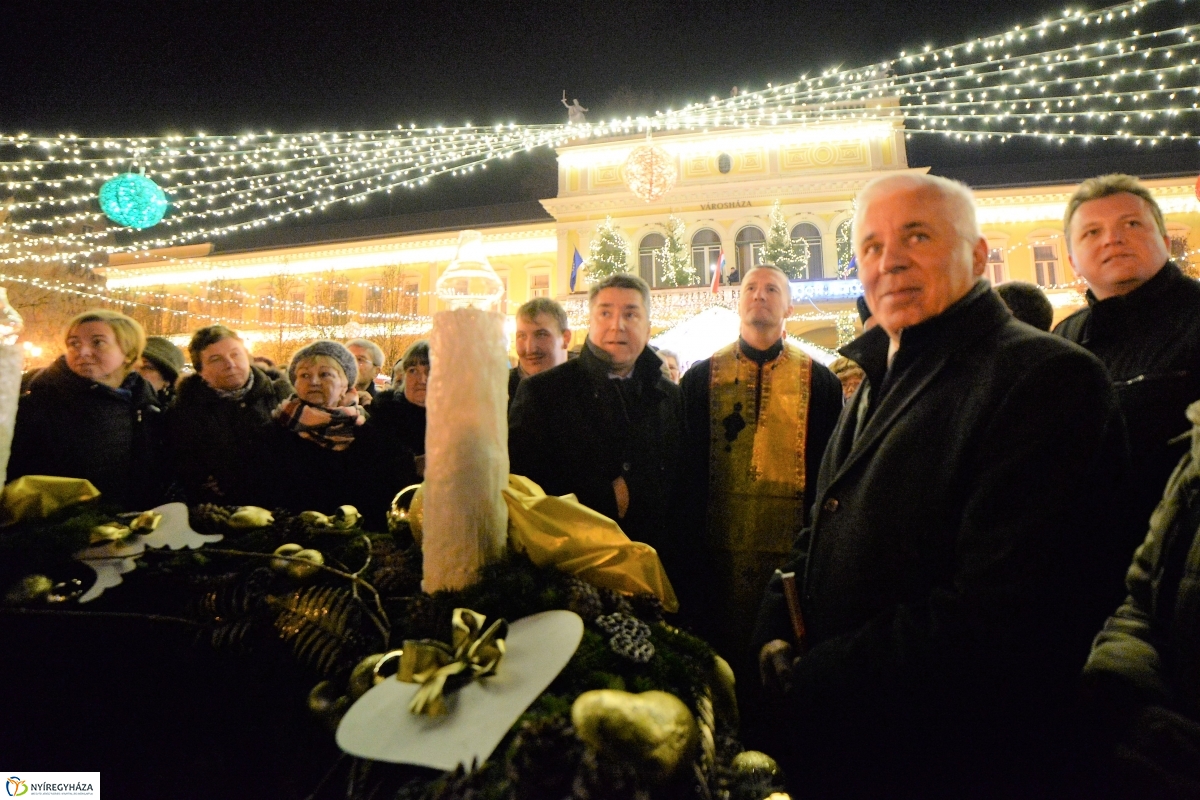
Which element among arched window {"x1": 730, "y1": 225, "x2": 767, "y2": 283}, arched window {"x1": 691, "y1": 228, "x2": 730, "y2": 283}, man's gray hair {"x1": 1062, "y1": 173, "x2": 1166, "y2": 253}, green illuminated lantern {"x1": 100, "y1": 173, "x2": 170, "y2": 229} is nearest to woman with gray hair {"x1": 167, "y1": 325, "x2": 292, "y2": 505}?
man's gray hair {"x1": 1062, "y1": 173, "x2": 1166, "y2": 253}

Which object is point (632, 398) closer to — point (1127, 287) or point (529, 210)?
point (1127, 287)

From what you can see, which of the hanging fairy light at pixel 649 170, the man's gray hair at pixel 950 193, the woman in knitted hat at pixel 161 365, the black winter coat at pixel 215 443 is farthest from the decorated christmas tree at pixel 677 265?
the man's gray hair at pixel 950 193

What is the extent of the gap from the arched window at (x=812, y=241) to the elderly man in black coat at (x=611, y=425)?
62.4 ft

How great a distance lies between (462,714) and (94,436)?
2421 mm

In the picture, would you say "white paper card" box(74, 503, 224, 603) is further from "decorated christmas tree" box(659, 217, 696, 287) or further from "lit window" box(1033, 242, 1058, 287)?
"lit window" box(1033, 242, 1058, 287)

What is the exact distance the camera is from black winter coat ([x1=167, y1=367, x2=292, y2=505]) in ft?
7.84

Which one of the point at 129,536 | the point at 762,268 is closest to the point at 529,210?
the point at 762,268

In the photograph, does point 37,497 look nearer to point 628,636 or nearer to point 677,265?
point 628,636

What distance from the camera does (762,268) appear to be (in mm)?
2754

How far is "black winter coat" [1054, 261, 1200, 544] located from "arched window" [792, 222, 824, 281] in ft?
62.2

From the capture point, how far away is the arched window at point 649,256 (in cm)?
2053

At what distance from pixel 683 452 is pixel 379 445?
1.29 m

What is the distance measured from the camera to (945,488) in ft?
3.57

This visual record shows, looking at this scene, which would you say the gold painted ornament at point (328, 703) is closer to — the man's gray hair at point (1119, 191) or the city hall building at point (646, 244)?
→ the man's gray hair at point (1119, 191)
